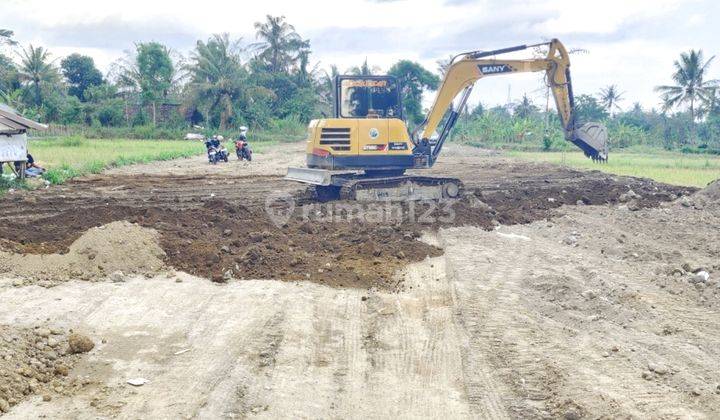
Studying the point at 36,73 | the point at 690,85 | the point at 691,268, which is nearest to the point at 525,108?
the point at 690,85

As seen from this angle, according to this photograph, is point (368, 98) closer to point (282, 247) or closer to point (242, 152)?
point (282, 247)

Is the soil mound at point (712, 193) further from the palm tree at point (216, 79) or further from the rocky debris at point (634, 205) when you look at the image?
the palm tree at point (216, 79)

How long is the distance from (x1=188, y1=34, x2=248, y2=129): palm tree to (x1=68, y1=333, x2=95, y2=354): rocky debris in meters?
47.0

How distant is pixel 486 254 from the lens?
1095 centimetres

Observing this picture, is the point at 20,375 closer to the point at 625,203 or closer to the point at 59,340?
the point at 59,340

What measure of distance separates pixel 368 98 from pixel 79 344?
372 inches

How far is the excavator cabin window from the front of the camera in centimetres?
1462

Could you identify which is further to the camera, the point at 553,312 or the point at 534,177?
the point at 534,177

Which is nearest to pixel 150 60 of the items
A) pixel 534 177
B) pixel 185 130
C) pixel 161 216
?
pixel 185 130

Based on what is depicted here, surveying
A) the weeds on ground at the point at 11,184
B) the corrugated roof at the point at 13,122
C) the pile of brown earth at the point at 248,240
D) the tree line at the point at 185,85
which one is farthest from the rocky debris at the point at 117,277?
the tree line at the point at 185,85

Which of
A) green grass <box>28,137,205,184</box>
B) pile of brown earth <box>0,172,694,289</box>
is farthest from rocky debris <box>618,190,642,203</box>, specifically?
green grass <box>28,137,205,184</box>

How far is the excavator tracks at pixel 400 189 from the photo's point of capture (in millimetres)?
14969

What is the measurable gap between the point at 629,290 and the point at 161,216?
8.14 metres

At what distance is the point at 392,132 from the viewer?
14.8m
